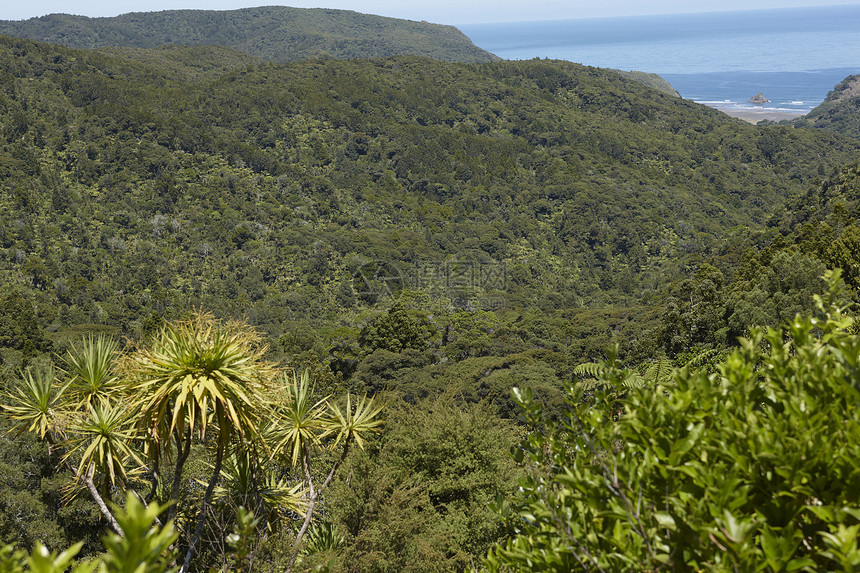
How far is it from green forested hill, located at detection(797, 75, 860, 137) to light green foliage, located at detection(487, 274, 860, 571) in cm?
12606

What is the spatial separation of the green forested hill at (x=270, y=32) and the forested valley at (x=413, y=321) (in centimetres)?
5465

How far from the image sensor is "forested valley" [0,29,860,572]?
245 cm

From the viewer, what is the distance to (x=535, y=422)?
3.48m

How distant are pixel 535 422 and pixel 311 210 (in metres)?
65.0

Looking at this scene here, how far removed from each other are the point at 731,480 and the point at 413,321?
29.9 metres

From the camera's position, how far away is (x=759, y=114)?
121188 millimetres

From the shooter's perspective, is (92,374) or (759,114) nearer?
(92,374)

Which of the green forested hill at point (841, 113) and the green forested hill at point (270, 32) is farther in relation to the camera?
the green forested hill at point (270, 32)

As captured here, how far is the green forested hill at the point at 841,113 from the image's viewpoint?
348 feet

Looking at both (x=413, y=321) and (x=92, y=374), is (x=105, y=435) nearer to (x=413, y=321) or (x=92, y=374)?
(x=92, y=374)

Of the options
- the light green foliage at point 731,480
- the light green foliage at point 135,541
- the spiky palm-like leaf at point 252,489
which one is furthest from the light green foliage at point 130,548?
the spiky palm-like leaf at point 252,489

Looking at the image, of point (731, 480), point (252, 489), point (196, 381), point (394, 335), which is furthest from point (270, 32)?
point (731, 480)

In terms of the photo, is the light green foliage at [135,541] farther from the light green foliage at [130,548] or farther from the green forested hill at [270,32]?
the green forested hill at [270,32]

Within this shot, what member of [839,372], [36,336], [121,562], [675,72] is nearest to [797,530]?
[839,372]
